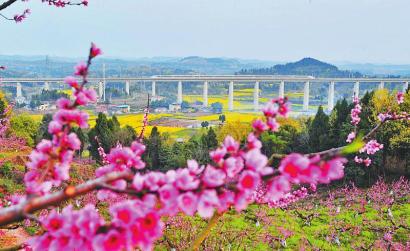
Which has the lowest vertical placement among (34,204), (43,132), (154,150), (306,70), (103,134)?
(154,150)

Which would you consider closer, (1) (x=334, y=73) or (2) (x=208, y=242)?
(2) (x=208, y=242)

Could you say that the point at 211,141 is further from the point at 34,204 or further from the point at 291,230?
the point at 34,204

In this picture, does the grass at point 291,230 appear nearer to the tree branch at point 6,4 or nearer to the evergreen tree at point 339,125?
the tree branch at point 6,4

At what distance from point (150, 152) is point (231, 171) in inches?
1107

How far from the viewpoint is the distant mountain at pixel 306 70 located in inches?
5447

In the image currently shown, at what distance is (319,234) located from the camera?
1194 centimetres

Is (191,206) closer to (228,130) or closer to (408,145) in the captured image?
(408,145)

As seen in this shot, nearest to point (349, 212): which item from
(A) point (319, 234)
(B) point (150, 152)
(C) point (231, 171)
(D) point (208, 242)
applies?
(A) point (319, 234)

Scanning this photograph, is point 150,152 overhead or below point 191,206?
below

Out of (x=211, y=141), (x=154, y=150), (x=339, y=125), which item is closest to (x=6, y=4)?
(x=339, y=125)

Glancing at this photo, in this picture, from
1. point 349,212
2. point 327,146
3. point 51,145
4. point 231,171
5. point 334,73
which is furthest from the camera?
point 334,73

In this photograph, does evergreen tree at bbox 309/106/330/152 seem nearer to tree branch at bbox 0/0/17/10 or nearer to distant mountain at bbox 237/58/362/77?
tree branch at bbox 0/0/17/10

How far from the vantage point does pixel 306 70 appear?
15038 cm

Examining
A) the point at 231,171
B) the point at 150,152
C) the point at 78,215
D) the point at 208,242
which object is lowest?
the point at 150,152
